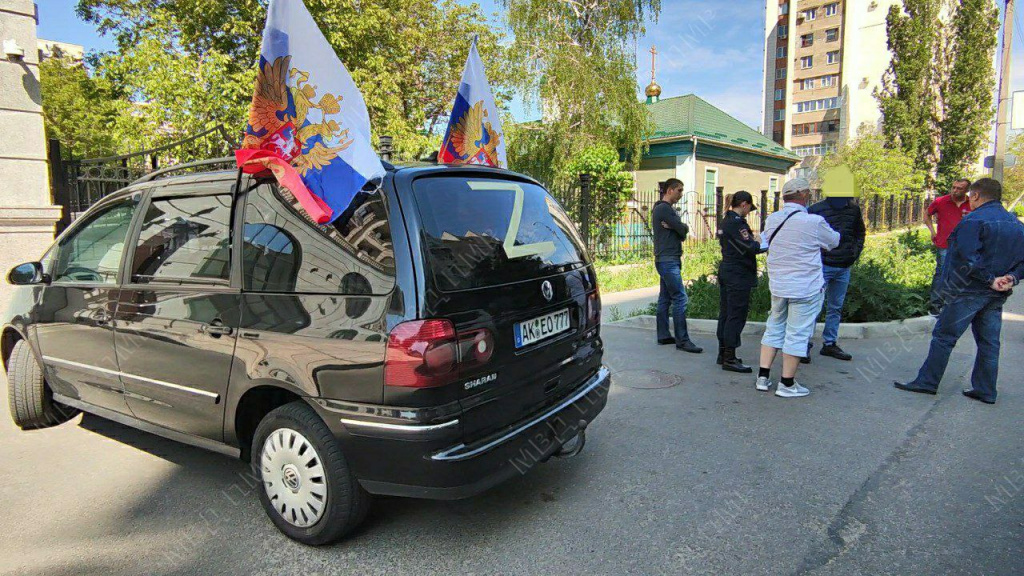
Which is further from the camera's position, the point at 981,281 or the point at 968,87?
the point at 968,87

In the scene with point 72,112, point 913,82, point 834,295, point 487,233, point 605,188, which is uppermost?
point 913,82

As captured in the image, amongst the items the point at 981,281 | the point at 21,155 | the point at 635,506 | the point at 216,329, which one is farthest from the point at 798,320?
the point at 21,155

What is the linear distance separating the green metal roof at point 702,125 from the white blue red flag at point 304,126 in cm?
2276

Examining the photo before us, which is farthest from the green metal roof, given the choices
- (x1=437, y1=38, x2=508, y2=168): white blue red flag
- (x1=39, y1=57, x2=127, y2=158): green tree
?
(x1=39, y1=57, x2=127, y2=158): green tree

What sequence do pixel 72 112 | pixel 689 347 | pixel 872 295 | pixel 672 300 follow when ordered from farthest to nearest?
pixel 72 112
pixel 872 295
pixel 672 300
pixel 689 347

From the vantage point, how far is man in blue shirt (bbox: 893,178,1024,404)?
4.65m

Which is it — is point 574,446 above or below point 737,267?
below

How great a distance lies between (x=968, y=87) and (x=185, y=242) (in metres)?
49.3

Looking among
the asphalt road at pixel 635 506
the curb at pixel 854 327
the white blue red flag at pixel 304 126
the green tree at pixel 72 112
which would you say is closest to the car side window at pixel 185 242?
the white blue red flag at pixel 304 126

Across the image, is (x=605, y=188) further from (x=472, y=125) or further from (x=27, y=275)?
(x=27, y=275)

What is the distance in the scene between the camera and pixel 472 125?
4.16 meters

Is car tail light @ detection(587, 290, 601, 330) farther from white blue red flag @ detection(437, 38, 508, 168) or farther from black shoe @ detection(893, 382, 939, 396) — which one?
black shoe @ detection(893, 382, 939, 396)

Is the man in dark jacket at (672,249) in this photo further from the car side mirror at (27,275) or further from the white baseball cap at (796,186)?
the car side mirror at (27,275)

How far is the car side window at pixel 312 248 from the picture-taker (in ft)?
8.50
